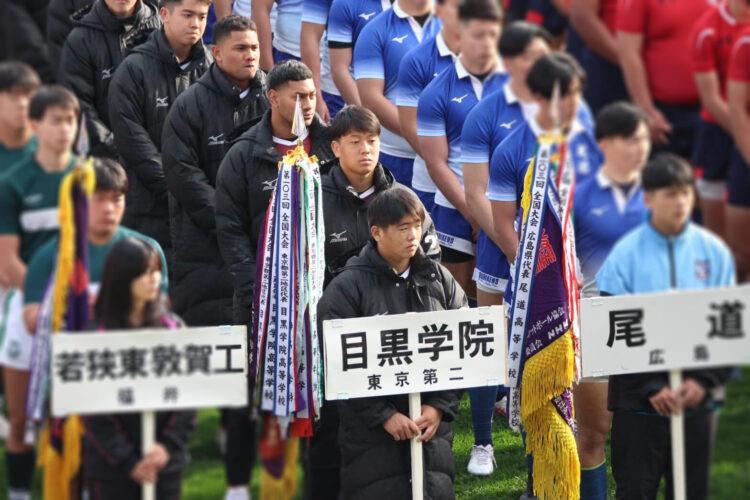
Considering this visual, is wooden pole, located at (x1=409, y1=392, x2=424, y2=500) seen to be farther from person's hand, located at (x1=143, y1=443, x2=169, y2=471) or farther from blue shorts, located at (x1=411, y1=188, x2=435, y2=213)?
blue shorts, located at (x1=411, y1=188, x2=435, y2=213)

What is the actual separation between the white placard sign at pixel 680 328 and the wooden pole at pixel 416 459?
87 centimetres

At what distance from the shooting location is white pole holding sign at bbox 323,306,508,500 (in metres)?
5.25

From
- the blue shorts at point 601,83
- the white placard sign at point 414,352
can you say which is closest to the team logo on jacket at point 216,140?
the white placard sign at point 414,352

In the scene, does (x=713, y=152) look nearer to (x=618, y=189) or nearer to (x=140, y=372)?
(x=618, y=189)

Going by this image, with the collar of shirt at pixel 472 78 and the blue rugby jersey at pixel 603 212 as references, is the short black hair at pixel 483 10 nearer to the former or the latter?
the blue rugby jersey at pixel 603 212

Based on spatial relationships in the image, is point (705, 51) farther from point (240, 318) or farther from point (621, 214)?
point (240, 318)

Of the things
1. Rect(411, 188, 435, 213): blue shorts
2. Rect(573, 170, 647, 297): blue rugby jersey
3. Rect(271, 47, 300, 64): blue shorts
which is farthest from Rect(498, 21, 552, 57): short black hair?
Rect(271, 47, 300, 64): blue shorts

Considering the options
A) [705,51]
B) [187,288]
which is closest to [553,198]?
[705,51]

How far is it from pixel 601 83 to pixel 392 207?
3.69 feet

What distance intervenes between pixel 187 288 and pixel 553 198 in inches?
80.8

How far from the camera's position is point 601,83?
179 inches

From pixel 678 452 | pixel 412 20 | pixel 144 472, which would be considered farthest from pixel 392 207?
pixel 412 20

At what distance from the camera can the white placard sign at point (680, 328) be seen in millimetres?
4520

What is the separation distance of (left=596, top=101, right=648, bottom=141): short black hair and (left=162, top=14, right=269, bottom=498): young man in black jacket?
98.7 inches
